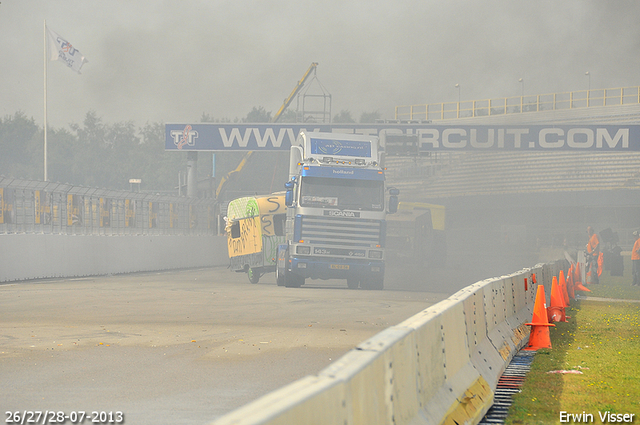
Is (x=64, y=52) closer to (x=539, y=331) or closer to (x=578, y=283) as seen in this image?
(x=578, y=283)

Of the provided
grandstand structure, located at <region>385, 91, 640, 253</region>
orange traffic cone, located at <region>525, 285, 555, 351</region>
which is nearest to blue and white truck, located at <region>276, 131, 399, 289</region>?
orange traffic cone, located at <region>525, 285, 555, 351</region>

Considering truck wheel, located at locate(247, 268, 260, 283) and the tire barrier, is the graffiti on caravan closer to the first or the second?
truck wheel, located at locate(247, 268, 260, 283)

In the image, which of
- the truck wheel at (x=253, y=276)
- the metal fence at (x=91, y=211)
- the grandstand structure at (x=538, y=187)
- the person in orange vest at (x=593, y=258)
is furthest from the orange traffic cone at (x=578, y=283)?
the grandstand structure at (x=538, y=187)

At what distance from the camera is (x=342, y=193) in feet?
78.9

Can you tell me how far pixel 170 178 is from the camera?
14100cm

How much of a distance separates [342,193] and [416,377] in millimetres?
18914

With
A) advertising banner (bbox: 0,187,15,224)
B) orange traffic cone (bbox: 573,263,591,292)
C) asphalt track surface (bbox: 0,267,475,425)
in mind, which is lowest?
orange traffic cone (bbox: 573,263,591,292)

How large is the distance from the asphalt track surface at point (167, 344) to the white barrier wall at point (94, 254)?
316 cm

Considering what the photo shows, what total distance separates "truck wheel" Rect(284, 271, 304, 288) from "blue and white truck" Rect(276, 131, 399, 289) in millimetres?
34

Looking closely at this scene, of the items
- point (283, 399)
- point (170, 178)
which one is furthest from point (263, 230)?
point (170, 178)

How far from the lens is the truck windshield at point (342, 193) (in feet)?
78.4

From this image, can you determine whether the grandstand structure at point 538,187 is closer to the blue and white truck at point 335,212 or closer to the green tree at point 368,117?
the blue and white truck at point 335,212

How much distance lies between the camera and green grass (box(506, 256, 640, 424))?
278 inches

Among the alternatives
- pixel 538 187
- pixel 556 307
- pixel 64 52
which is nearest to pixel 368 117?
pixel 538 187
